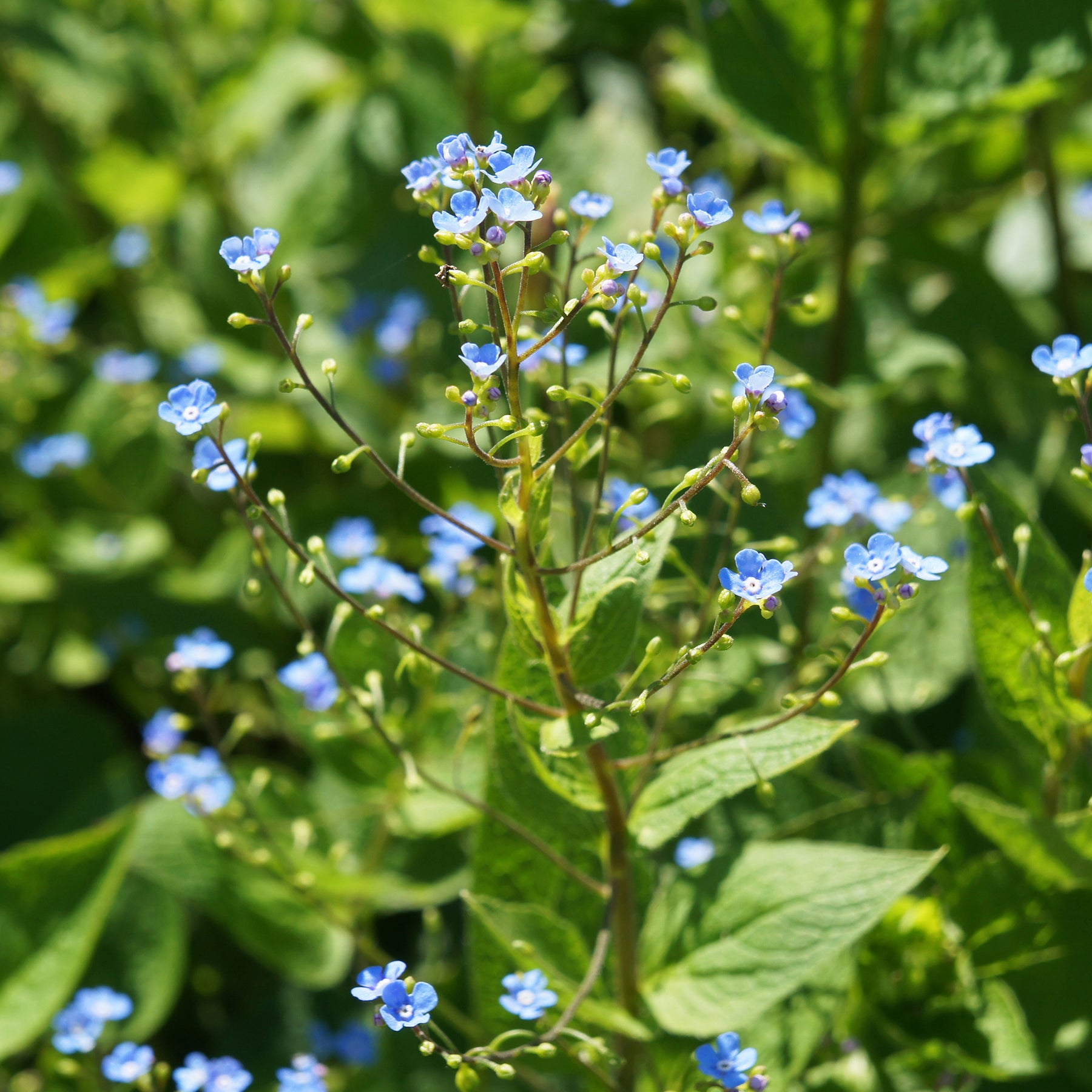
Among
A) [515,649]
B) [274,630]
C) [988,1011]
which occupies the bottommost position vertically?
[988,1011]

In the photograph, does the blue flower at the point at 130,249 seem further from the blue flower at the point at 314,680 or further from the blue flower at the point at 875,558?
the blue flower at the point at 875,558

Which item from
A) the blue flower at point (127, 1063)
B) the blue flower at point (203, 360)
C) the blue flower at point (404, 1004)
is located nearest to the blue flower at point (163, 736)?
the blue flower at point (127, 1063)

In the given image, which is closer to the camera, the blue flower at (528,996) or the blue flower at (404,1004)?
the blue flower at (404,1004)

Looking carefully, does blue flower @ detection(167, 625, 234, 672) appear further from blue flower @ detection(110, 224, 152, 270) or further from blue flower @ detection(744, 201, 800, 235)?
blue flower @ detection(110, 224, 152, 270)

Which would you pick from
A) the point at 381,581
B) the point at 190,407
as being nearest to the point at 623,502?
the point at 381,581

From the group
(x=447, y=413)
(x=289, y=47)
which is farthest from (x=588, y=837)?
(x=289, y=47)

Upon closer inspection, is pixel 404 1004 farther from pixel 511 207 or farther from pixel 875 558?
pixel 511 207

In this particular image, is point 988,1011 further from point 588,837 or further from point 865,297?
point 865,297
